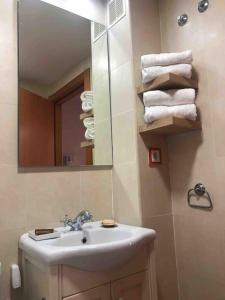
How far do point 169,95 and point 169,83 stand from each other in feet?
0.21

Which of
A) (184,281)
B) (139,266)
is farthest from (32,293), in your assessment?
(184,281)

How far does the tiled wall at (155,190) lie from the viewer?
1424 millimetres

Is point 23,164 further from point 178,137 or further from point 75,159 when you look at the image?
point 178,137

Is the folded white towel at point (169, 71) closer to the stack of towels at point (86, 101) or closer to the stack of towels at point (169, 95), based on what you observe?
the stack of towels at point (169, 95)

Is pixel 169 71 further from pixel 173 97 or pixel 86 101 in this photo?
pixel 86 101

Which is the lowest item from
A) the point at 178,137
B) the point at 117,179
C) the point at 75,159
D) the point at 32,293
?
the point at 32,293

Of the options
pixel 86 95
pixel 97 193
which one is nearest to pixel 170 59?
pixel 86 95

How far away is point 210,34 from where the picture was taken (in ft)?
4.46

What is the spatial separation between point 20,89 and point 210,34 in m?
1.07

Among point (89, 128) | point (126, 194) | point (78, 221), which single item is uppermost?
point (89, 128)

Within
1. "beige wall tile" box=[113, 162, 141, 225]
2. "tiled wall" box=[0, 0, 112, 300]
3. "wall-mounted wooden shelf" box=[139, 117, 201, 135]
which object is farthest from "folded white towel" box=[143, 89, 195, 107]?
"tiled wall" box=[0, 0, 112, 300]

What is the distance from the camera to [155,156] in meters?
1.49

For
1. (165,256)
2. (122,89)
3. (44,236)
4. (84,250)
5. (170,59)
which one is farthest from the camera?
(122,89)

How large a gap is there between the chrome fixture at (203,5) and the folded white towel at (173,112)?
0.56m
